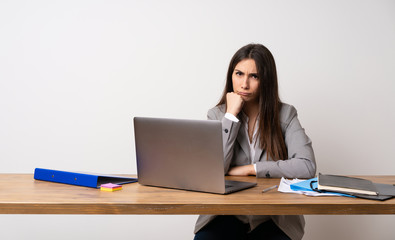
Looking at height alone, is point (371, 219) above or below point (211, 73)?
below

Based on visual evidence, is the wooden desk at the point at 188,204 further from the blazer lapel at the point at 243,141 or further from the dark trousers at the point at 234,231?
the blazer lapel at the point at 243,141

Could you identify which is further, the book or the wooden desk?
the book

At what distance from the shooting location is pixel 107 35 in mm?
3055

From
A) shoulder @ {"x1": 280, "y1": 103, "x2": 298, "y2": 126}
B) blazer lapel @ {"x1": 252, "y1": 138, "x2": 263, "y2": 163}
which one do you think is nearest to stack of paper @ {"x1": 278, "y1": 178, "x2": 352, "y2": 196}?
blazer lapel @ {"x1": 252, "y1": 138, "x2": 263, "y2": 163}

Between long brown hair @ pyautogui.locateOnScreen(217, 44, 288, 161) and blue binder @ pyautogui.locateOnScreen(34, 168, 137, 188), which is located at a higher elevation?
long brown hair @ pyautogui.locateOnScreen(217, 44, 288, 161)

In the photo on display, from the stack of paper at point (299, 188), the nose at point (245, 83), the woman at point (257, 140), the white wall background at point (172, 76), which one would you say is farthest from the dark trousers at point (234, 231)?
the white wall background at point (172, 76)

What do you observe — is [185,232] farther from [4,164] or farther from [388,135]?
[388,135]

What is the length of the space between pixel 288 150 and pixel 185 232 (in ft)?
4.60

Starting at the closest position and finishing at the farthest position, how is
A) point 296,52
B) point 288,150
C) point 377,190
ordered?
point 377,190 < point 288,150 < point 296,52

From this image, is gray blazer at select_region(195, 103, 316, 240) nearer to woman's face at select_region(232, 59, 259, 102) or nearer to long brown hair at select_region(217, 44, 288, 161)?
long brown hair at select_region(217, 44, 288, 161)

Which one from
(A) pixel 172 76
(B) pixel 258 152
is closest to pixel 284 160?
(B) pixel 258 152

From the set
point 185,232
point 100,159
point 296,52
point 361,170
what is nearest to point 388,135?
point 361,170

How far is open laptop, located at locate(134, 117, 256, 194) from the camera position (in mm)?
1438

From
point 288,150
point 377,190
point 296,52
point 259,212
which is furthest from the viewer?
point 296,52
